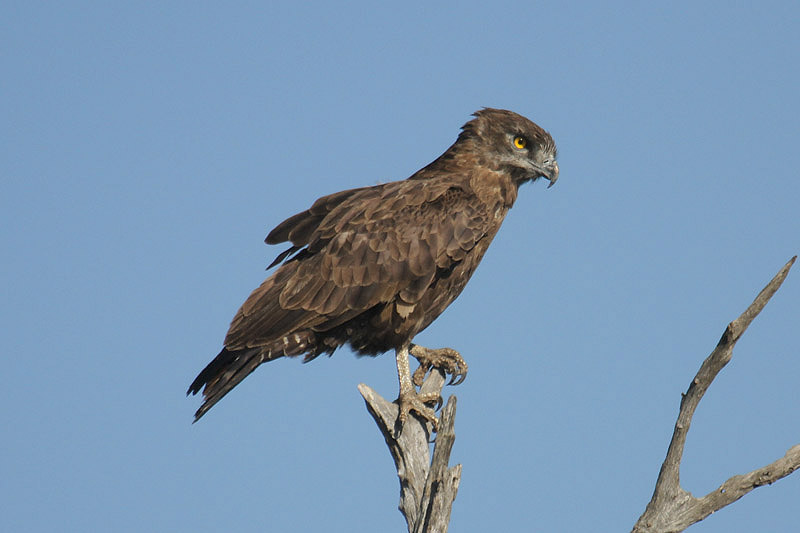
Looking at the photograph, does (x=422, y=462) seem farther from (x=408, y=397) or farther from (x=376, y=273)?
(x=376, y=273)

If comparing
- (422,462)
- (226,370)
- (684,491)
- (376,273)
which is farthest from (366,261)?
(684,491)

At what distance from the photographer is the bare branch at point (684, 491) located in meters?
4.95

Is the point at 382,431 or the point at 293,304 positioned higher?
the point at 293,304

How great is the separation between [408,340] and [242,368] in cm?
135

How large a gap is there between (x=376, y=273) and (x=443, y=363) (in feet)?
3.64

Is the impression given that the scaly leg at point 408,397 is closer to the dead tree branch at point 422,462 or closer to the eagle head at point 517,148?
the dead tree branch at point 422,462

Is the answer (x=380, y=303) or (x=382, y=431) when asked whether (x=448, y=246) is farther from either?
(x=382, y=431)

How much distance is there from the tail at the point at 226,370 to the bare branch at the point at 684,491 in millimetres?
3201

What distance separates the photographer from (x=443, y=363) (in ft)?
25.2

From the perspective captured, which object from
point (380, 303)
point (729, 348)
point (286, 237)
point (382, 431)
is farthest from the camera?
point (286, 237)

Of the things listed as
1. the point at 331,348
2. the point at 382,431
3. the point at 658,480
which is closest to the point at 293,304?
the point at 331,348

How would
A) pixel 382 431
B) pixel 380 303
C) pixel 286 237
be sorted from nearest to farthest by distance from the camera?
pixel 382 431
pixel 380 303
pixel 286 237

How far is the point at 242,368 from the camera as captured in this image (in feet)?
23.1

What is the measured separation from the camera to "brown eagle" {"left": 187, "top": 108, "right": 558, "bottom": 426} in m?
7.05
